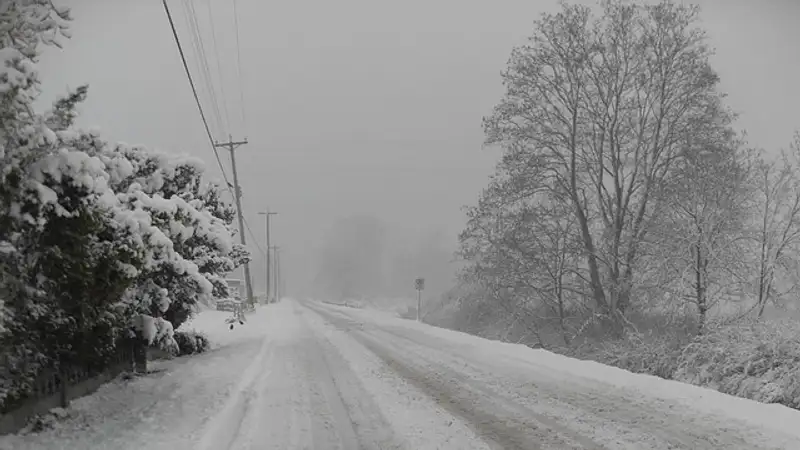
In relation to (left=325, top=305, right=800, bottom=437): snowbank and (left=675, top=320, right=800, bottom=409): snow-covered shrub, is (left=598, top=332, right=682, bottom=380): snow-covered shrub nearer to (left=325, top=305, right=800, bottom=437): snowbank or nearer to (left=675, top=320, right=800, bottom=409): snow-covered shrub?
(left=675, top=320, right=800, bottom=409): snow-covered shrub

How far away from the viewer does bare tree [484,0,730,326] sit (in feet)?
62.6

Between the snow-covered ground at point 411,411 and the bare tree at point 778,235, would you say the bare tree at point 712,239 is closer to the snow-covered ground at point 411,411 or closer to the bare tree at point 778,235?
the bare tree at point 778,235

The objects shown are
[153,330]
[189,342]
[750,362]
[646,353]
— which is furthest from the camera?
[646,353]

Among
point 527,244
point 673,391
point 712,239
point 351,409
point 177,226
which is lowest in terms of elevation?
point 351,409

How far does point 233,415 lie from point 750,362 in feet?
28.4

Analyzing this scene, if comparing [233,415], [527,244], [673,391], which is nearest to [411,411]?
[233,415]

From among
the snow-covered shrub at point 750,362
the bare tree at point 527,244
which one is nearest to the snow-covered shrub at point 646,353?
the snow-covered shrub at point 750,362

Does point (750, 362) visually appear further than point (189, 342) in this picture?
No

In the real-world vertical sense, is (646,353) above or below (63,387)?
below

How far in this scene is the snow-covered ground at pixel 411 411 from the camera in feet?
18.0

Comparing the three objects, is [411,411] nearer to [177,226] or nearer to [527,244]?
[177,226]

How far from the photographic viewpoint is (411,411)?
6.75 metres

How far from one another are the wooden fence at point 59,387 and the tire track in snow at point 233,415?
1.75 meters

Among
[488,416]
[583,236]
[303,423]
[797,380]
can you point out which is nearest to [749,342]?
A: [797,380]
